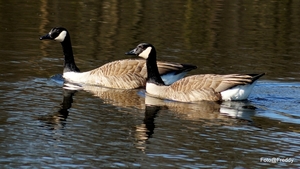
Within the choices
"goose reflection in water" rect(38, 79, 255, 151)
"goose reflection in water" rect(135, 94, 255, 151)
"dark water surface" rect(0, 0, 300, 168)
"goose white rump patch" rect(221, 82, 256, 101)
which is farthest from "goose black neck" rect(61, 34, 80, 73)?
"goose white rump patch" rect(221, 82, 256, 101)

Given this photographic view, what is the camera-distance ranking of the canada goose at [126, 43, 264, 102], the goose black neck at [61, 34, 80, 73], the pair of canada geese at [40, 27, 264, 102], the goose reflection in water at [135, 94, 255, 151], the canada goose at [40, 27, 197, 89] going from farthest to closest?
the goose black neck at [61, 34, 80, 73] < the canada goose at [40, 27, 197, 89] < the pair of canada geese at [40, 27, 264, 102] < the canada goose at [126, 43, 264, 102] < the goose reflection in water at [135, 94, 255, 151]

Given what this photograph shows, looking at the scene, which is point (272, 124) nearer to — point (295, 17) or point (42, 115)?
point (42, 115)

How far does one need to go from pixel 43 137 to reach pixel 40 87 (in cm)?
375

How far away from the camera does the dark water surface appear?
9008mm

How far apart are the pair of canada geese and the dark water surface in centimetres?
28

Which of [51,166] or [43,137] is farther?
[43,137]

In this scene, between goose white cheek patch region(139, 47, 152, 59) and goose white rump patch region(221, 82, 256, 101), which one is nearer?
goose white rump patch region(221, 82, 256, 101)

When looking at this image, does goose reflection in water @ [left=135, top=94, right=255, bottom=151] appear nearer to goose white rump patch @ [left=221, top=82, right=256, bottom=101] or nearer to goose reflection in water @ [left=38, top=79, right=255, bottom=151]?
goose reflection in water @ [left=38, top=79, right=255, bottom=151]

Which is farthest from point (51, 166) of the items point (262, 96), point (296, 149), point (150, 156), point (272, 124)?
point (262, 96)

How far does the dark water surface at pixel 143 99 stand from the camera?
9.01m

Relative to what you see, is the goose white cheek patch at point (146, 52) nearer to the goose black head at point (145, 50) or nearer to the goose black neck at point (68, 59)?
the goose black head at point (145, 50)

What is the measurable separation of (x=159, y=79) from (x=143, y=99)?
80 cm

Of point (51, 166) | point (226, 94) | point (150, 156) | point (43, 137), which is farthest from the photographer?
point (226, 94)

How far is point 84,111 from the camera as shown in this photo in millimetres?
Result: 11414
